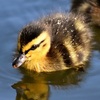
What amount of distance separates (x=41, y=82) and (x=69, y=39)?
320 mm

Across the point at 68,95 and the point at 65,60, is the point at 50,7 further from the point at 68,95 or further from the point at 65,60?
the point at 68,95

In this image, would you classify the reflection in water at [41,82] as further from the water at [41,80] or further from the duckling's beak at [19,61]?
the duckling's beak at [19,61]

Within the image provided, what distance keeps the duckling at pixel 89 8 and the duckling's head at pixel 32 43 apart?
64 cm

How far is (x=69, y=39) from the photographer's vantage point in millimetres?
3359

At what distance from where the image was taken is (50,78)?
3.37 m

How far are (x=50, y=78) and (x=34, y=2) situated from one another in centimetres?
96

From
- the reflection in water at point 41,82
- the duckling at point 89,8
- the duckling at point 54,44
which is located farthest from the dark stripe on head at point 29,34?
the duckling at point 89,8

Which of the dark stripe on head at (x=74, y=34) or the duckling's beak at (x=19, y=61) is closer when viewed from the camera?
the duckling's beak at (x=19, y=61)

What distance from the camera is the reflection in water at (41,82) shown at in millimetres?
3176

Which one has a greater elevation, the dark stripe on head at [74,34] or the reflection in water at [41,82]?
the dark stripe on head at [74,34]

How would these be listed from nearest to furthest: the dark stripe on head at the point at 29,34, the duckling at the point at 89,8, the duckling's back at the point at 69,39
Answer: the dark stripe on head at the point at 29,34 < the duckling's back at the point at 69,39 < the duckling at the point at 89,8

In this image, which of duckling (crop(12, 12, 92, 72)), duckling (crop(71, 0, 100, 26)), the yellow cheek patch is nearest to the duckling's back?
duckling (crop(12, 12, 92, 72))

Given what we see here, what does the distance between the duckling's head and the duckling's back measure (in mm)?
68

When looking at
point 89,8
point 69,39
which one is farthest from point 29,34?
point 89,8
